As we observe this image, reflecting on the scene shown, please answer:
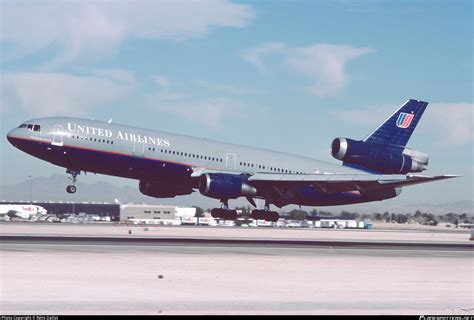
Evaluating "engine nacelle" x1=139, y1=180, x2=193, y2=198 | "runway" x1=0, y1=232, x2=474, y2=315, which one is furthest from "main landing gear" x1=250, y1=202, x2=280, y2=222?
"runway" x1=0, y1=232, x2=474, y2=315

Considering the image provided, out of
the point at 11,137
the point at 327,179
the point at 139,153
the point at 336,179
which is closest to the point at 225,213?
the point at 327,179

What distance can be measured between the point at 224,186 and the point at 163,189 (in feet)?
22.0

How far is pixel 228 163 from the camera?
208 feet

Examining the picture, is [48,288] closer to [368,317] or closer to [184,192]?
[368,317]

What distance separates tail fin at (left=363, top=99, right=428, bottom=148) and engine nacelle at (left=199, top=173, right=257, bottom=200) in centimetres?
1562

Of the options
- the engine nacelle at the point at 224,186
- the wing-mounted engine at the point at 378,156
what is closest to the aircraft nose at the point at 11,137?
the engine nacelle at the point at 224,186

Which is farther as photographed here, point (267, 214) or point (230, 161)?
point (267, 214)

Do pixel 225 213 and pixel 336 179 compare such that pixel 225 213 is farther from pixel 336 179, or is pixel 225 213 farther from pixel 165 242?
pixel 165 242

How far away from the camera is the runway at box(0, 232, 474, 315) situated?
20.9 m

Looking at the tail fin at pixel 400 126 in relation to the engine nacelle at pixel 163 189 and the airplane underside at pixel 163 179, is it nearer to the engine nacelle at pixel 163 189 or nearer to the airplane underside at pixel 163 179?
the airplane underside at pixel 163 179

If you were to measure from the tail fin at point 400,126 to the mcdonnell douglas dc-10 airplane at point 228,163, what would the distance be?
10 cm

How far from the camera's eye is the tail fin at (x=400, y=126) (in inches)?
2840

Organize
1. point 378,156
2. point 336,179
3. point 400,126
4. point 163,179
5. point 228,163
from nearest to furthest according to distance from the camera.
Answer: point 163,179
point 336,179
point 228,163
point 378,156
point 400,126

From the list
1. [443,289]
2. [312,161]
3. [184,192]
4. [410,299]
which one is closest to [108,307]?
[410,299]
